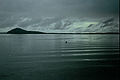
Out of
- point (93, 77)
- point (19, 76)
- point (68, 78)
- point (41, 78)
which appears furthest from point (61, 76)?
point (19, 76)

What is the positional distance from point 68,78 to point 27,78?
149 inches

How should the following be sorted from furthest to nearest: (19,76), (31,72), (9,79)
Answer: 1. (31,72)
2. (19,76)
3. (9,79)

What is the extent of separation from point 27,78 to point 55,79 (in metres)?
2.60

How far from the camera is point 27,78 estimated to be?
13.9 metres

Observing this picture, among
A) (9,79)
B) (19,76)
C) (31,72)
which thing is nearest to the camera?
(9,79)

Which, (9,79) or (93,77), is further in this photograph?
(93,77)

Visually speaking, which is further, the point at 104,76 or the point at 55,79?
the point at 104,76

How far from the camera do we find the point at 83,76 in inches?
583

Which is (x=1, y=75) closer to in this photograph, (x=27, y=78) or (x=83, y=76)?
(x=27, y=78)

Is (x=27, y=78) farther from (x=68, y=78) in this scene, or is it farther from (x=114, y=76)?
(x=114, y=76)

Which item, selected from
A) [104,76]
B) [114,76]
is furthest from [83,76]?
[114,76]

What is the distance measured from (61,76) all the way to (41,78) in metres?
1.97

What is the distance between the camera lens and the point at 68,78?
14.1 meters

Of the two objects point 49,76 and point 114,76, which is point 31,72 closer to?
point 49,76
